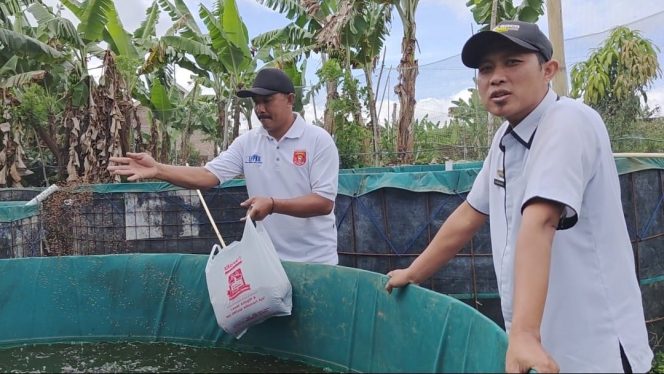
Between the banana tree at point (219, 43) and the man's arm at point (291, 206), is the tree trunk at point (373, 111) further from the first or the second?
the man's arm at point (291, 206)

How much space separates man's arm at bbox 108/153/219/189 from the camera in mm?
2830

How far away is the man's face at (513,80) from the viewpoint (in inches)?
58.3

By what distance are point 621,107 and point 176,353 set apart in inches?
389

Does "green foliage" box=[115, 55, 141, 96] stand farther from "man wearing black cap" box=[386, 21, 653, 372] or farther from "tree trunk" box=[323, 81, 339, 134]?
"man wearing black cap" box=[386, 21, 653, 372]

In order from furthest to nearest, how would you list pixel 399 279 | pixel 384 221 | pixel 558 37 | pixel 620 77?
pixel 620 77
pixel 384 221
pixel 558 37
pixel 399 279

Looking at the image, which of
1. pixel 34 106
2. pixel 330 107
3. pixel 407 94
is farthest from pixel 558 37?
pixel 34 106

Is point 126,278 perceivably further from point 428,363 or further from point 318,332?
point 428,363

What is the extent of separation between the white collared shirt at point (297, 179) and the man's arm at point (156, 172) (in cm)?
24

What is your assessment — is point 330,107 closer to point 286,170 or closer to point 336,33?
point 336,33

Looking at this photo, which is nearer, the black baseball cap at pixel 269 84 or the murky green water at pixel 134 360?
the black baseball cap at pixel 269 84

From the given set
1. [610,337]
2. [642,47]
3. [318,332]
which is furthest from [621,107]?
[610,337]

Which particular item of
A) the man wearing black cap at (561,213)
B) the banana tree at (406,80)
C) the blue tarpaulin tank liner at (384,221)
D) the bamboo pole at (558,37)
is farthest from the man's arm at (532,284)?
the banana tree at (406,80)

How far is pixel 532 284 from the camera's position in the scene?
4.36ft

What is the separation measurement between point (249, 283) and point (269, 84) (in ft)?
2.89
